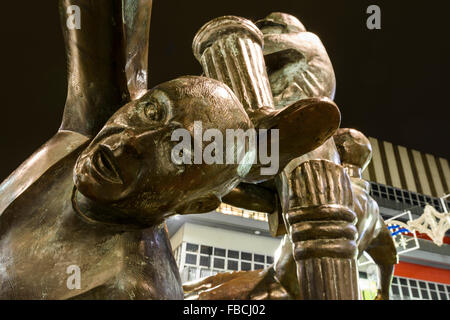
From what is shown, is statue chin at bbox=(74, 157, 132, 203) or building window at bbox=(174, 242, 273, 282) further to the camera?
building window at bbox=(174, 242, 273, 282)

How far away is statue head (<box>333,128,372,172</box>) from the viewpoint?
51.0 inches

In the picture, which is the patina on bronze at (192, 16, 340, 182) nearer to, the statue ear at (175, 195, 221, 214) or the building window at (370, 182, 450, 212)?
the statue ear at (175, 195, 221, 214)

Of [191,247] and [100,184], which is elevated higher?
[191,247]

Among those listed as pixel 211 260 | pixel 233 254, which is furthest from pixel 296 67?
pixel 233 254

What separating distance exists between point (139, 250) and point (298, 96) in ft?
2.24

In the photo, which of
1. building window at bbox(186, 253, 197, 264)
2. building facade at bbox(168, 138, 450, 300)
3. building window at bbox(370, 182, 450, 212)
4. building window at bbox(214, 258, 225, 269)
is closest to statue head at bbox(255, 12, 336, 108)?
building facade at bbox(168, 138, 450, 300)

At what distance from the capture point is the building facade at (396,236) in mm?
7511

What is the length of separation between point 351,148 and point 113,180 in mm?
914

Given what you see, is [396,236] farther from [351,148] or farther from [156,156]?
[156,156]

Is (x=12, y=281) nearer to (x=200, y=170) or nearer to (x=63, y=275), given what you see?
(x=63, y=275)

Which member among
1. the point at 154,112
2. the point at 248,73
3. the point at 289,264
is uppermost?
the point at 248,73

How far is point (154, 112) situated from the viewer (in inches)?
24.6

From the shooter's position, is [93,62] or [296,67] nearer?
[93,62]

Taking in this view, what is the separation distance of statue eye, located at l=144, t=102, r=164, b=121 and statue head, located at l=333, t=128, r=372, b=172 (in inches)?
32.4
